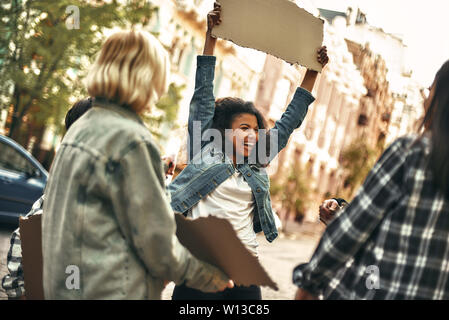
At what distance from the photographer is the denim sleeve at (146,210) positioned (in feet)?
6.15

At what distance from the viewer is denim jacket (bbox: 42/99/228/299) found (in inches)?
74.1

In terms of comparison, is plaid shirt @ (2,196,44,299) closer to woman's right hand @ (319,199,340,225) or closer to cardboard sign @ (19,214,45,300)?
cardboard sign @ (19,214,45,300)

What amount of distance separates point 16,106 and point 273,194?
15144 mm

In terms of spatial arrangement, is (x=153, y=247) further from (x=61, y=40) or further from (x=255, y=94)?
(x=255, y=94)

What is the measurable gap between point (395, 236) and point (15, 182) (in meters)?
8.31

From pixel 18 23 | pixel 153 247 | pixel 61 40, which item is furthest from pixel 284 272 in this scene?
pixel 153 247

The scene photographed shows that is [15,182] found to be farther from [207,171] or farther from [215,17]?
[215,17]

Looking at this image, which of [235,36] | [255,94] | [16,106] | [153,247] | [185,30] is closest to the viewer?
[153,247]

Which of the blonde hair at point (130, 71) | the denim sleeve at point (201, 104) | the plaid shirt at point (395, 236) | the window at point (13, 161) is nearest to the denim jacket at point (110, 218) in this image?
the blonde hair at point (130, 71)

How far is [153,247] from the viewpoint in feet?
6.19

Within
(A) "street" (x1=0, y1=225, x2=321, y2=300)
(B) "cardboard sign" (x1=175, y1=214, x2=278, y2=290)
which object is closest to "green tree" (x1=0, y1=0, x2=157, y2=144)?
(A) "street" (x1=0, y1=225, x2=321, y2=300)

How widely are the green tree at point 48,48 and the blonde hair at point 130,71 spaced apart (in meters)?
10.3

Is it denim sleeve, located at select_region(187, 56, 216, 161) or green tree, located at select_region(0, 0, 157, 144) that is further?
green tree, located at select_region(0, 0, 157, 144)

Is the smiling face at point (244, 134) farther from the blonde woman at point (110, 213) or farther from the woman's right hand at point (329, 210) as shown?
the blonde woman at point (110, 213)
